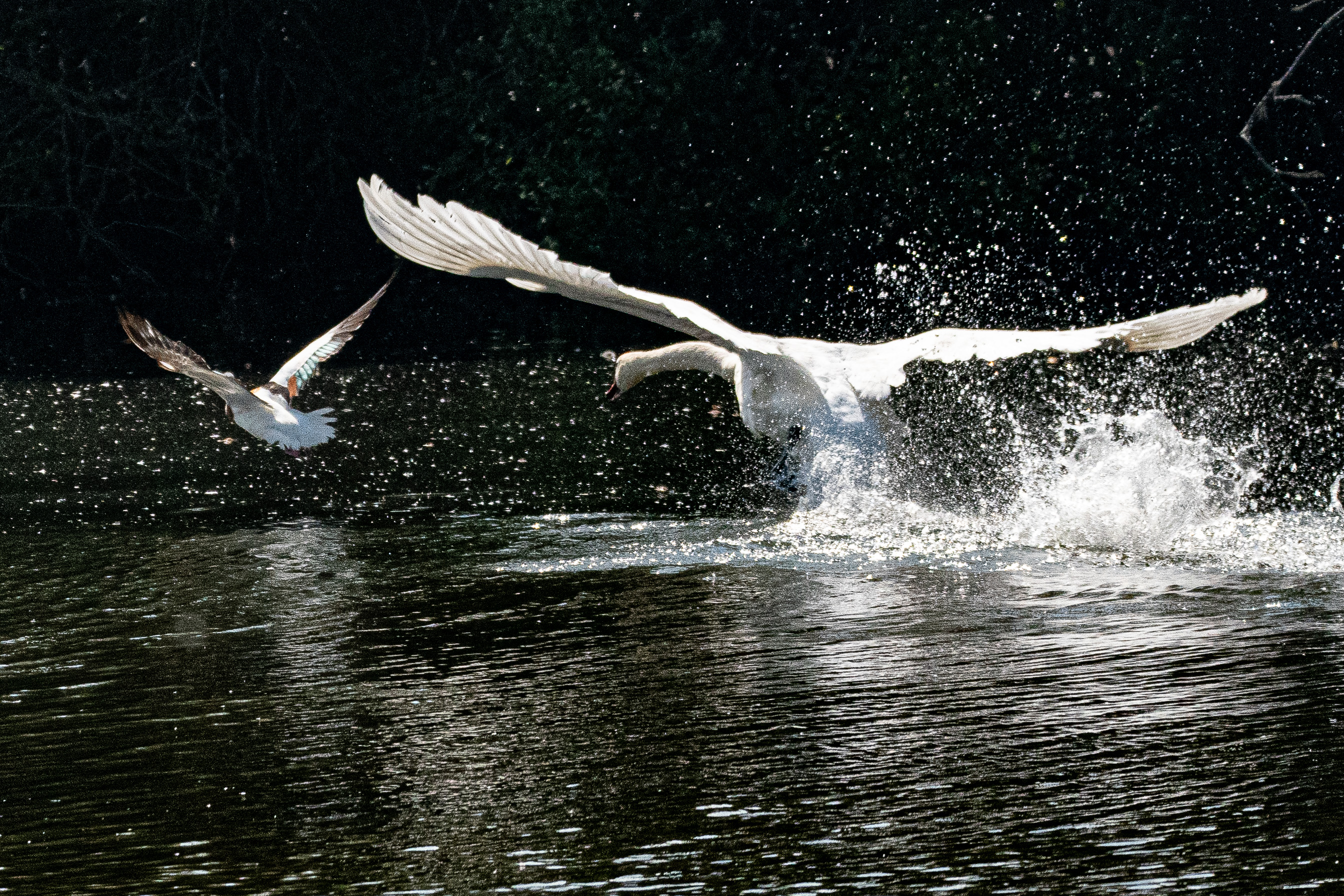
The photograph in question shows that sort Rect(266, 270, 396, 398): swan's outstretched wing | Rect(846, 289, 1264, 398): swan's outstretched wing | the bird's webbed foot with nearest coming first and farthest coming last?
1. Rect(846, 289, 1264, 398): swan's outstretched wing
2. the bird's webbed foot
3. Rect(266, 270, 396, 398): swan's outstretched wing

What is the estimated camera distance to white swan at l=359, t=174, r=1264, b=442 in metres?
9.48

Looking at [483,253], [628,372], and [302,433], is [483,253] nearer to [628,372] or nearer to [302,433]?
[302,433]

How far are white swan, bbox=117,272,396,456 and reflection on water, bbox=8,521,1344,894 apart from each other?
1.30m

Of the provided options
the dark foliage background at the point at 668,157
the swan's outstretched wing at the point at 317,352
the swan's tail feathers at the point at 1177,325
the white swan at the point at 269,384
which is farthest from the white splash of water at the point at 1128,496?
the dark foliage background at the point at 668,157

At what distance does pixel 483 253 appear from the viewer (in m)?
9.73

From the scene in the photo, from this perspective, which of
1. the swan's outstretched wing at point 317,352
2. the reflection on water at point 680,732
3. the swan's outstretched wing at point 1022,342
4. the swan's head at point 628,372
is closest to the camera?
the reflection on water at point 680,732

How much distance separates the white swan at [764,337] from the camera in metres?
9.48

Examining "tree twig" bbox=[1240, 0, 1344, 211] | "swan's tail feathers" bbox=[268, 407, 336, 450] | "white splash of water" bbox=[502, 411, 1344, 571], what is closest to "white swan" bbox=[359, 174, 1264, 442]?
"white splash of water" bbox=[502, 411, 1344, 571]

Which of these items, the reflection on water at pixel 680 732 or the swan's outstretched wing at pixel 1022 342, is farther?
the swan's outstretched wing at pixel 1022 342

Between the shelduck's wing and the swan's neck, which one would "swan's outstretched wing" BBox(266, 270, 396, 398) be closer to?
the swan's neck

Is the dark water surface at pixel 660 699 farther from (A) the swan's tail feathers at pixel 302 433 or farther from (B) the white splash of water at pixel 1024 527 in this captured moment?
(A) the swan's tail feathers at pixel 302 433

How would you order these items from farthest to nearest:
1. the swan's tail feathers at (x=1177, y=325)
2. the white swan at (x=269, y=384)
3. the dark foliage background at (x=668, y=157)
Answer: the dark foliage background at (x=668, y=157), the swan's tail feathers at (x=1177, y=325), the white swan at (x=269, y=384)

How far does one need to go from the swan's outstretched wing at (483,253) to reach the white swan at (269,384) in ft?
3.28

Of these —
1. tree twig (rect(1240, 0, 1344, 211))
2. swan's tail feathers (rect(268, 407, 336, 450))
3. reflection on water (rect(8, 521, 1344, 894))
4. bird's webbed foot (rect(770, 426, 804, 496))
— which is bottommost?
reflection on water (rect(8, 521, 1344, 894))
